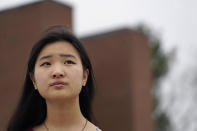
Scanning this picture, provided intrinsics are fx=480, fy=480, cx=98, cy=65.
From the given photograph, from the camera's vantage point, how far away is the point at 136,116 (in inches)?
525

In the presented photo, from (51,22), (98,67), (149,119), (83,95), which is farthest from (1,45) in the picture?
(83,95)

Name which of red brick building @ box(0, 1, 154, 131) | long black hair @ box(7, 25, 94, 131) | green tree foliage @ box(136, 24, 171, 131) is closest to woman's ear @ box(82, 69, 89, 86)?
long black hair @ box(7, 25, 94, 131)

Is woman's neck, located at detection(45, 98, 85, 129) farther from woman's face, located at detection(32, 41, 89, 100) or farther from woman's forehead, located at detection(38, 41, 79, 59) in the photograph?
woman's forehead, located at detection(38, 41, 79, 59)

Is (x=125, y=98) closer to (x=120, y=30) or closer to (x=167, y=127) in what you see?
(x=120, y=30)

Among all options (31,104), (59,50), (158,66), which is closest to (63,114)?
(31,104)

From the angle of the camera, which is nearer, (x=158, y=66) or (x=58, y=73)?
(x=58, y=73)

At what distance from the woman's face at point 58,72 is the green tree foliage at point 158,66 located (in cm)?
2636

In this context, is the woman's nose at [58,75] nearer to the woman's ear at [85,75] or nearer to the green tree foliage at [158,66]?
the woman's ear at [85,75]

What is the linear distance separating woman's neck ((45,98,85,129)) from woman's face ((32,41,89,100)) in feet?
0.25

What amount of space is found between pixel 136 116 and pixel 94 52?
7.79 ft

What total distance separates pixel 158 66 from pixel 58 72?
89.8 feet

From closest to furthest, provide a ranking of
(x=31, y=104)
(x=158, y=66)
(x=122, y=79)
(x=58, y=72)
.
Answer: (x=58, y=72) → (x=31, y=104) → (x=122, y=79) → (x=158, y=66)

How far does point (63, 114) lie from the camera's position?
95.4 inches

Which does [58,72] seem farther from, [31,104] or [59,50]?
[31,104]
